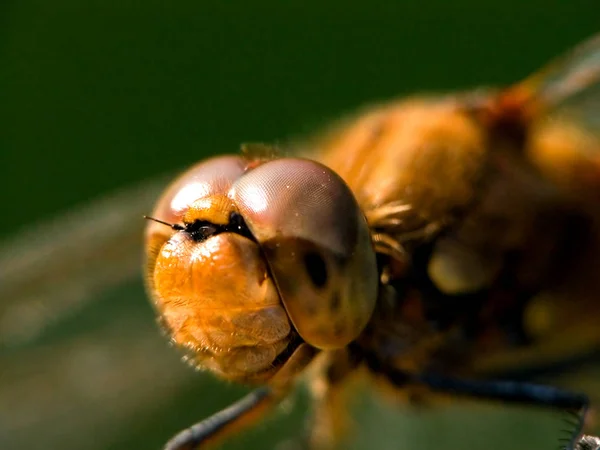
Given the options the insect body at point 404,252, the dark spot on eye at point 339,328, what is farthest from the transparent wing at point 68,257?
the dark spot on eye at point 339,328

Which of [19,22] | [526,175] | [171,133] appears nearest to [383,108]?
[526,175]

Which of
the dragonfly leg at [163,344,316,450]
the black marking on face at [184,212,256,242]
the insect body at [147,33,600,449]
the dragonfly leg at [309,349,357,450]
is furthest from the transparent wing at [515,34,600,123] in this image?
the black marking on face at [184,212,256,242]

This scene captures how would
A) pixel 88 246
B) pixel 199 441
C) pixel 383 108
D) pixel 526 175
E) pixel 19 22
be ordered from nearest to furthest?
1. pixel 199 441
2. pixel 526 175
3. pixel 383 108
4. pixel 88 246
5. pixel 19 22

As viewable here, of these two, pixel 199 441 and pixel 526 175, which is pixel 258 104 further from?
pixel 199 441

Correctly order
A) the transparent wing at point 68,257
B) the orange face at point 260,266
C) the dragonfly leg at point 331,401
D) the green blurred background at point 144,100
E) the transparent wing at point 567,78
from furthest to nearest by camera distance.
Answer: the green blurred background at point 144,100
the transparent wing at point 68,257
the transparent wing at point 567,78
the dragonfly leg at point 331,401
the orange face at point 260,266

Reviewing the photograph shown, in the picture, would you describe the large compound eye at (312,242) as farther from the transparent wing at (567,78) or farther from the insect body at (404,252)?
the transparent wing at (567,78)

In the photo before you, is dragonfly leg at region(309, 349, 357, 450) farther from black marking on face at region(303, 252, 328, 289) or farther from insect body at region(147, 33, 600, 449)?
black marking on face at region(303, 252, 328, 289)

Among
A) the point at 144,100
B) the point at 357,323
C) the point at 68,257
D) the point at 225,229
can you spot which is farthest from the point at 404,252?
the point at 144,100
